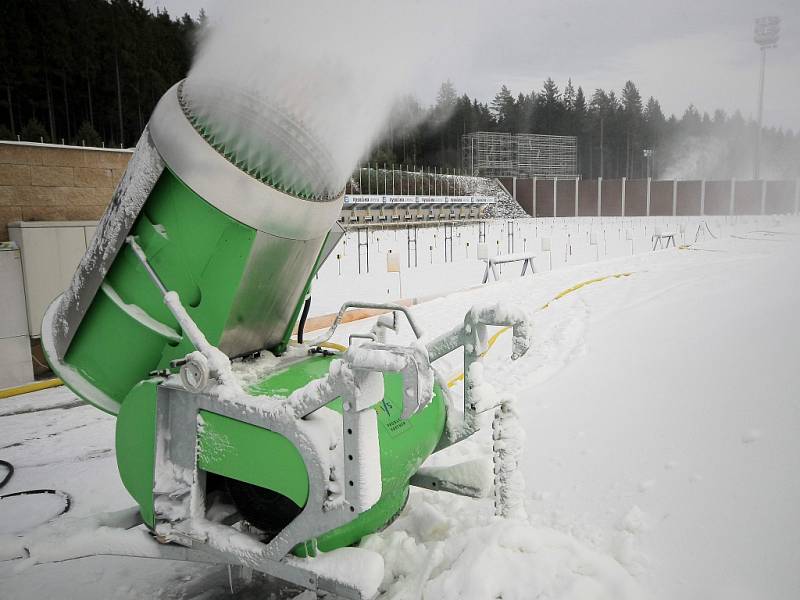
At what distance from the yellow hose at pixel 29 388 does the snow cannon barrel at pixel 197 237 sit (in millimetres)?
4227

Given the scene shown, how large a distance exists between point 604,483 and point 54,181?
24.1 feet

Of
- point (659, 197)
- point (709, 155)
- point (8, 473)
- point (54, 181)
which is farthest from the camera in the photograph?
point (709, 155)

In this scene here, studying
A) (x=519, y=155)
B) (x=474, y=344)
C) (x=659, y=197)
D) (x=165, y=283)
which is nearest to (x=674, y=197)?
(x=659, y=197)

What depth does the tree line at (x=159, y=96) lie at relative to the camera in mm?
42562

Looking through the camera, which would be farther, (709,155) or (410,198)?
(709,155)

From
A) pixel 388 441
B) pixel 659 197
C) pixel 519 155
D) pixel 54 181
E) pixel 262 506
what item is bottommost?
pixel 262 506

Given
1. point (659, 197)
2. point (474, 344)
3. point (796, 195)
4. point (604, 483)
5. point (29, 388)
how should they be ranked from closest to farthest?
point (474, 344)
point (604, 483)
point (29, 388)
point (796, 195)
point (659, 197)

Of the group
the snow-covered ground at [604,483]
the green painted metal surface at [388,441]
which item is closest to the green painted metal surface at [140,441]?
the green painted metal surface at [388,441]

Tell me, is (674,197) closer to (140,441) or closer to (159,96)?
(159,96)

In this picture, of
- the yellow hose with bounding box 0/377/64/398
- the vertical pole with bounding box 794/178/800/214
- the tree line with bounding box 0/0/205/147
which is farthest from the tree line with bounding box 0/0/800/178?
the vertical pole with bounding box 794/178/800/214

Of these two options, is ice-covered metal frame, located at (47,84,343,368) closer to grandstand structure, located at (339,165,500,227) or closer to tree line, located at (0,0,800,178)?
tree line, located at (0,0,800,178)

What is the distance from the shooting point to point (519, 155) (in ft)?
248

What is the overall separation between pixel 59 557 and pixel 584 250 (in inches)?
922

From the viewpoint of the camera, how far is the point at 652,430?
174 inches
